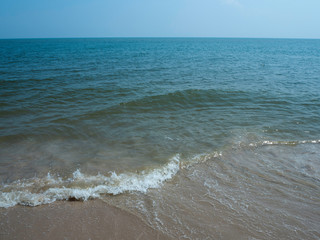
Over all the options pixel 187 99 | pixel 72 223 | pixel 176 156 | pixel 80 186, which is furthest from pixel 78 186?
pixel 187 99

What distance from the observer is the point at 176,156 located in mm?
7031

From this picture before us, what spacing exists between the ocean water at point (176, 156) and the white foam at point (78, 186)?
3cm

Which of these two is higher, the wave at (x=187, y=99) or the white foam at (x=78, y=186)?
the wave at (x=187, y=99)

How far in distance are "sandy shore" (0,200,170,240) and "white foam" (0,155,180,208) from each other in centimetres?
24

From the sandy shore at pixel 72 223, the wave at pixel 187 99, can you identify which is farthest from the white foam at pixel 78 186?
the wave at pixel 187 99

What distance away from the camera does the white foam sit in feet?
16.6

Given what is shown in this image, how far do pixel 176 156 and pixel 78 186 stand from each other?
123 inches

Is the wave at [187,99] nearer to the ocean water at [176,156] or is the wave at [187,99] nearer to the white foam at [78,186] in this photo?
the ocean water at [176,156]

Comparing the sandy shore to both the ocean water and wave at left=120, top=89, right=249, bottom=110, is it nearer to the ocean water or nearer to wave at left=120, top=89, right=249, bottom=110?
the ocean water

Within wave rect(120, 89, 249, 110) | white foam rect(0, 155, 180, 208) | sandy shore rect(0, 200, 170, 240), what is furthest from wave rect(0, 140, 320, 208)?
wave rect(120, 89, 249, 110)

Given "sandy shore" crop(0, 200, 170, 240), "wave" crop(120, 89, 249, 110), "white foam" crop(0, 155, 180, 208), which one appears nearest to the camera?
"sandy shore" crop(0, 200, 170, 240)

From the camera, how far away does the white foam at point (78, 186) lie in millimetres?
5051

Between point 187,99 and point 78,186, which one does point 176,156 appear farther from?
point 187,99

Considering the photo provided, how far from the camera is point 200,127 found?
9266 millimetres
